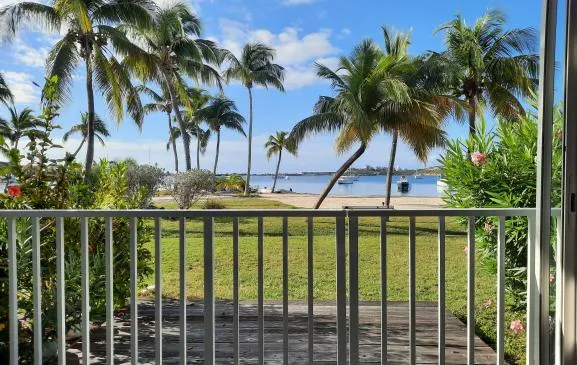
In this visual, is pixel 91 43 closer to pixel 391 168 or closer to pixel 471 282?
pixel 391 168

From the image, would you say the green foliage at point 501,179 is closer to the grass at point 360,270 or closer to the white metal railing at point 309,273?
the grass at point 360,270

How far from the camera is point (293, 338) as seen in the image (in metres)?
2.35

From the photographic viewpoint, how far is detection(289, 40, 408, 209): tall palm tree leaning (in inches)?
393

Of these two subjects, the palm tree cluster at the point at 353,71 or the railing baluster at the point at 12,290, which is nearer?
the railing baluster at the point at 12,290

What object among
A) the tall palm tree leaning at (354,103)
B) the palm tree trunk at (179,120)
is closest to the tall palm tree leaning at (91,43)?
the palm tree trunk at (179,120)

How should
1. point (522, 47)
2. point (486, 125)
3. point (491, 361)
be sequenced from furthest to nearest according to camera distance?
point (522, 47) < point (486, 125) < point (491, 361)

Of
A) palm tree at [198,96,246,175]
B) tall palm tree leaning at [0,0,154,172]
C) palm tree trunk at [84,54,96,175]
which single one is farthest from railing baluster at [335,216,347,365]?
palm tree at [198,96,246,175]

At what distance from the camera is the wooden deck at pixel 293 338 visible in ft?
6.82

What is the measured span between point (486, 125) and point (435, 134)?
863cm

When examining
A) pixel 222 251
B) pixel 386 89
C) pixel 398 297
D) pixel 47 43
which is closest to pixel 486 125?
pixel 398 297

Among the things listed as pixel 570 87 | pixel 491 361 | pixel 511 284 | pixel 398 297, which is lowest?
pixel 398 297

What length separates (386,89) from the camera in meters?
9.98

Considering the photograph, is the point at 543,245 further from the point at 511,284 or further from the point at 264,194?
the point at 264,194

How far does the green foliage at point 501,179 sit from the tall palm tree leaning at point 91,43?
27.8 ft
